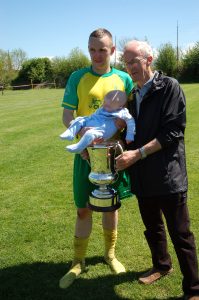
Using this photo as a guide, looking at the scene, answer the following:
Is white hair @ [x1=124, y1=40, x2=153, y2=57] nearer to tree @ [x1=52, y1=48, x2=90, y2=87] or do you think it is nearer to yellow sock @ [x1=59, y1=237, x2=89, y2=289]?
yellow sock @ [x1=59, y1=237, x2=89, y2=289]

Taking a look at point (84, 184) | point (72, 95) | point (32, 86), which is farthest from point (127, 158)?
point (32, 86)

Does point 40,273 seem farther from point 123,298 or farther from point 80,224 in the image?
point 123,298

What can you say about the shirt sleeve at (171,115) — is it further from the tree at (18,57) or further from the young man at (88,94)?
the tree at (18,57)

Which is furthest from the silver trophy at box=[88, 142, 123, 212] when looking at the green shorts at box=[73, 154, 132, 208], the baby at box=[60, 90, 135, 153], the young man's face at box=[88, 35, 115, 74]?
the young man's face at box=[88, 35, 115, 74]

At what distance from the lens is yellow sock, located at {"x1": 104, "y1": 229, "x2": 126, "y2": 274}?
13.2ft

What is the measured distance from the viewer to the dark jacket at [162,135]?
3037 mm

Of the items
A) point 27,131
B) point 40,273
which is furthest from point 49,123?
point 40,273

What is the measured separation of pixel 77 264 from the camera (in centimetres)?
399

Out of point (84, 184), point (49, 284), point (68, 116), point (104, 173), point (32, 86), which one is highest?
point (68, 116)

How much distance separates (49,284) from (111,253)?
2.39 feet

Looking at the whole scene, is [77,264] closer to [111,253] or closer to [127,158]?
[111,253]

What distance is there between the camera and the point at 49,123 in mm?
15031

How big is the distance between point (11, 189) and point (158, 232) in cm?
375

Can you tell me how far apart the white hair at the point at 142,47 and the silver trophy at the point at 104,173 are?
28.3 inches
